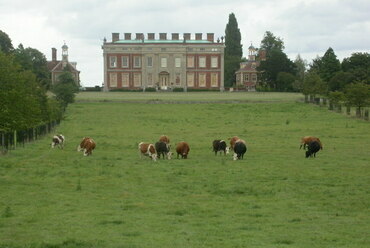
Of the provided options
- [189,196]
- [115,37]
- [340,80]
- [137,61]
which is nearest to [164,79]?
[137,61]

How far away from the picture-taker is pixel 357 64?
9256 centimetres

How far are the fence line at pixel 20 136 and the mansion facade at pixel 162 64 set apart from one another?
7319cm

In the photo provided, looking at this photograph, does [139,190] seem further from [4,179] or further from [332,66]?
[332,66]

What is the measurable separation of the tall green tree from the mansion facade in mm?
11920

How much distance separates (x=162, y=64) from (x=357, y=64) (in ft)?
135

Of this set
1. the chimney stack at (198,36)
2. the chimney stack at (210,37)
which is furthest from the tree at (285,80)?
the chimney stack at (198,36)

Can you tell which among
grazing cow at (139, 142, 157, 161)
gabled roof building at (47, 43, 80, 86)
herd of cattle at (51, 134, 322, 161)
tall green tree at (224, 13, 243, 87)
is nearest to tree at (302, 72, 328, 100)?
herd of cattle at (51, 134, 322, 161)

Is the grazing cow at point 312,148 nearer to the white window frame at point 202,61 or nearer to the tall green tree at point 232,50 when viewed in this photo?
the white window frame at point 202,61

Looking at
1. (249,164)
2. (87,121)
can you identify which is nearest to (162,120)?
(87,121)

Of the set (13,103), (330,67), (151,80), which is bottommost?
(13,103)

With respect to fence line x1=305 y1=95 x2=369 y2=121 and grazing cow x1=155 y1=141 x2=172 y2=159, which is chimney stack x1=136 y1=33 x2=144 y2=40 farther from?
grazing cow x1=155 y1=141 x2=172 y2=159

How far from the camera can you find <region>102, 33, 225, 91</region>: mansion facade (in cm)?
12044

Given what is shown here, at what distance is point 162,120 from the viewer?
2308 inches

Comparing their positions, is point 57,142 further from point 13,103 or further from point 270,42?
point 270,42
